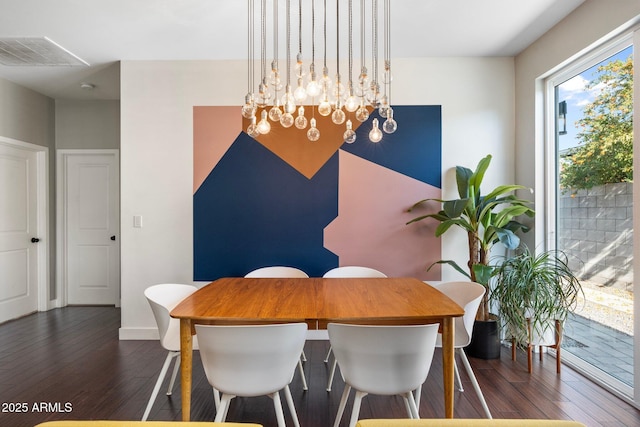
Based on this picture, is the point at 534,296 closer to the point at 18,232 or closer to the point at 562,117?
the point at 562,117

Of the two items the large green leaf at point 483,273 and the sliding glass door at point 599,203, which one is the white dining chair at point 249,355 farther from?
the sliding glass door at point 599,203

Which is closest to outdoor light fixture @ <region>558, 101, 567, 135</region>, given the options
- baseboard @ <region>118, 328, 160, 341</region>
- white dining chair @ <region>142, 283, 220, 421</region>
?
white dining chair @ <region>142, 283, 220, 421</region>

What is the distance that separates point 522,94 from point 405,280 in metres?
2.22

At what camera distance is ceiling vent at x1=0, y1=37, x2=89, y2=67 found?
9.95ft

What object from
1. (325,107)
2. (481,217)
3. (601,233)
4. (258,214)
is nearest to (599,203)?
(601,233)

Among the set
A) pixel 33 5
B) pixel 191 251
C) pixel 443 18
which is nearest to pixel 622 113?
pixel 443 18

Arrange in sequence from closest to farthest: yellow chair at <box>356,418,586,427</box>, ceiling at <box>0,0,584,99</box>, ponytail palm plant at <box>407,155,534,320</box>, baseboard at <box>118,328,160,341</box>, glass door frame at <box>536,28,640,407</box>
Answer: yellow chair at <box>356,418,586,427</box>
glass door frame at <box>536,28,640,407</box>
ceiling at <box>0,0,584,99</box>
ponytail palm plant at <box>407,155,534,320</box>
baseboard at <box>118,328,160,341</box>

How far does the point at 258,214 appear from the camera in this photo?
11.6ft

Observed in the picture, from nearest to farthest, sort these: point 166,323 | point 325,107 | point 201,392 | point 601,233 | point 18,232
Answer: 1. point 166,323
2. point 325,107
3. point 201,392
4. point 601,233
5. point 18,232

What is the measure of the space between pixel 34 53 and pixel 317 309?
11.6 ft

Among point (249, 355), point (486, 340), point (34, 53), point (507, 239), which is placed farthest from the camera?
point (34, 53)

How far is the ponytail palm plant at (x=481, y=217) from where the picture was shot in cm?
294

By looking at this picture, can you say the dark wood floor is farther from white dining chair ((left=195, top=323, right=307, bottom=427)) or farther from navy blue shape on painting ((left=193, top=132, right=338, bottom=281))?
navy blue shape on painting ((left=193, top=132, right=338, bottom=281))

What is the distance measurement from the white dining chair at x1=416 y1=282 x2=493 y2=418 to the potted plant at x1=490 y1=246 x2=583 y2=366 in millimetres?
625
